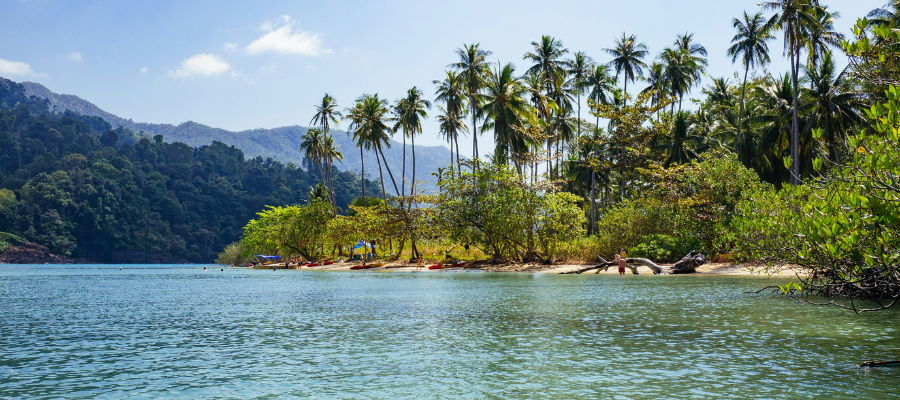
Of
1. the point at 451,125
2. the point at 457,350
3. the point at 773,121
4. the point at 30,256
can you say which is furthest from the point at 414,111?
the point at 30,256

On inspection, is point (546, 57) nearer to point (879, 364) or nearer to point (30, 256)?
point (879, 364)

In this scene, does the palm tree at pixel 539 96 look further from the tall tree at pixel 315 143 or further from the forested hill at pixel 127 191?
the forested hill at pixel 127 191

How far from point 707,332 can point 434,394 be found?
7499mm

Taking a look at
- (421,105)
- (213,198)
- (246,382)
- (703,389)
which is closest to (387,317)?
(246,382)

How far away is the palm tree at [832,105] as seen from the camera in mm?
43031

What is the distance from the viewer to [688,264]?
119 ft

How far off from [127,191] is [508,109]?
118957 millimetres

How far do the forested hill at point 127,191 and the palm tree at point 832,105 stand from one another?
102305mm

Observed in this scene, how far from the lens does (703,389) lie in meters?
8.24

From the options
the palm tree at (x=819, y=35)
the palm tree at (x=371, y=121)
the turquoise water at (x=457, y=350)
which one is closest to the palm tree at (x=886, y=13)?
the palm tree at (x=819, y=35)

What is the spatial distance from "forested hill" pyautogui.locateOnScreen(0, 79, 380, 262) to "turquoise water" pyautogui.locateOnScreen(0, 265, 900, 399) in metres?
116

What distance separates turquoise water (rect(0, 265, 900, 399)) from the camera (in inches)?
337

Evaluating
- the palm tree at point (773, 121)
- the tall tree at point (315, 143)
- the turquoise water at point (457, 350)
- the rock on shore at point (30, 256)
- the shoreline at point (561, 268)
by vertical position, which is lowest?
the turquoise water at point (457, 350)

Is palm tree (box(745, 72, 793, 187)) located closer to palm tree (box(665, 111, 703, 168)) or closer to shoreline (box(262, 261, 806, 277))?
palm tree (box(665, 111, 703, 168))
